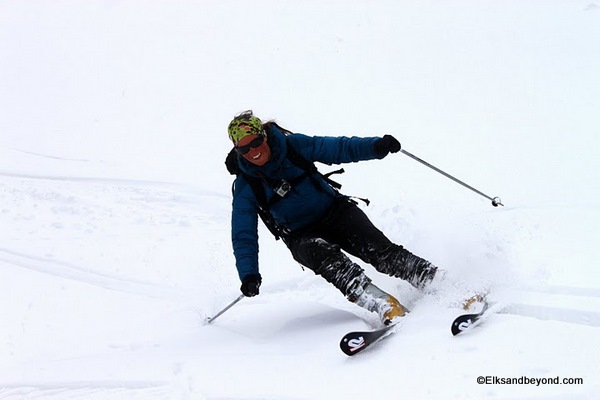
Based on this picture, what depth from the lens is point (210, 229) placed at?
25.0 ft

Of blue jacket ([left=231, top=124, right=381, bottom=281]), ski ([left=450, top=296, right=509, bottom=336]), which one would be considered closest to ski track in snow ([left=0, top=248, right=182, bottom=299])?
blue jacket ([left=231, top=124, right=381, bottom=281])

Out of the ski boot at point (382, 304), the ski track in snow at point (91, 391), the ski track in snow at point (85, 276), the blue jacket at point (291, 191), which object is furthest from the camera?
the ski track in snow at point (85, 276)

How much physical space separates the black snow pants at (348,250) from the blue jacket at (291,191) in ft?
0.35

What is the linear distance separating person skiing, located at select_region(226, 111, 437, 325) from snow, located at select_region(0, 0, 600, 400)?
0.38 meters

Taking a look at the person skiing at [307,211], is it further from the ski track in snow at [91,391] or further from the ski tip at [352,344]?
the ski track in snow at [91,391]

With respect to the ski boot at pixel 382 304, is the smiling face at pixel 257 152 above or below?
above

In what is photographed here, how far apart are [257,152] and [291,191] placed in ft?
1.40

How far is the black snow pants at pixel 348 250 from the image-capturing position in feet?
15.4

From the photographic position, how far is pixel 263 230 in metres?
7.81

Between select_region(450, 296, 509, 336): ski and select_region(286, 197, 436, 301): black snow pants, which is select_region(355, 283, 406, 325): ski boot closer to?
select_region(286, 197, 436, 301): black snow pants

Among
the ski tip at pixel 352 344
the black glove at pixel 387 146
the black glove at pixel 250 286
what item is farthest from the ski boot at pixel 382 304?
the black glove at pixel 387 146

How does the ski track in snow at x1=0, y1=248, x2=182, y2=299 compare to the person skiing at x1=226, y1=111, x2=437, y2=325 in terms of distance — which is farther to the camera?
the ski track in snow at x1=0, y1=248, x2=182, y2=299

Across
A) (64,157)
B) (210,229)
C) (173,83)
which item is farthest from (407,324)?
(173,83)

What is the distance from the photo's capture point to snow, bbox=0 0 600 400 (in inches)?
159
